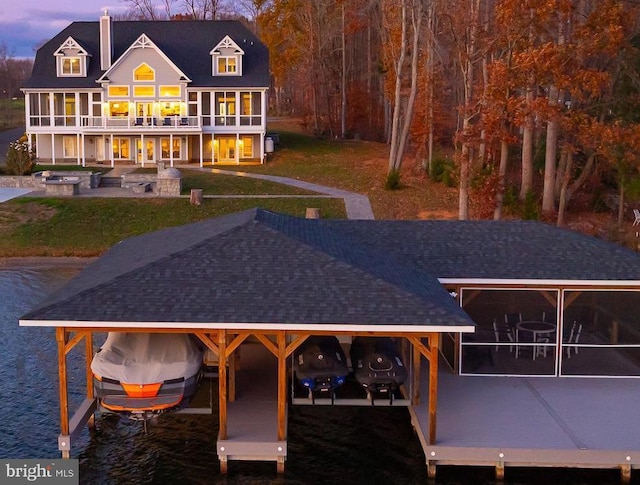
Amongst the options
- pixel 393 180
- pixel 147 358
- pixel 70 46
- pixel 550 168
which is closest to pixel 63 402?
pixel 147 358

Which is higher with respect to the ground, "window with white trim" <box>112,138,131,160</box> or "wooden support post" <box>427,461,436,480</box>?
"window with white trim" <box>112,138,131,160</box>

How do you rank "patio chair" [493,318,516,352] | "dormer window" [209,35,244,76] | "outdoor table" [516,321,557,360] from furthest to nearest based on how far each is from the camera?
1. "dormer window" [209,35,244,76]
2. "patio chair" [493,318,516,352]
3. "outdoor table" [516,321,557,360]

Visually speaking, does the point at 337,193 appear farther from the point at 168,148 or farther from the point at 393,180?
the point at 168,148

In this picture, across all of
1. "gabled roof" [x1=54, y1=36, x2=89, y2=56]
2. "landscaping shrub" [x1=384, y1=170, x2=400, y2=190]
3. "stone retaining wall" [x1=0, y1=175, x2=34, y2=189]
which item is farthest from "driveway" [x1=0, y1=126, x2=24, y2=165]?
"landscaping shrub" [x1=384, y1=170, x2=400, y2=190]

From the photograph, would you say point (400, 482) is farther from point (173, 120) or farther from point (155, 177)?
point (173, 120)

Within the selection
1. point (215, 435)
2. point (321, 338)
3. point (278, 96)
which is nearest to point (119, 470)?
point (215, 435)

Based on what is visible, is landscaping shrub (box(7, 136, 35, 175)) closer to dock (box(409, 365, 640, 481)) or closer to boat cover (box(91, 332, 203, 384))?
boat cover (box(91, 332, 203, 384))
